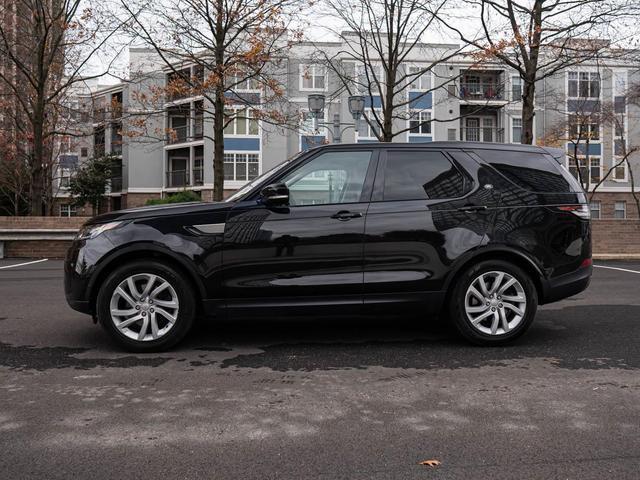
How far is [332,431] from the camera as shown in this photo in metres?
3.13

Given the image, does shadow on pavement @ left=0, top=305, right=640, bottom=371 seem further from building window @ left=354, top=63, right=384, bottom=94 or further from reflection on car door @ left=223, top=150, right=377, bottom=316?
building window @ left=354, top=63, right=384, bottom=94

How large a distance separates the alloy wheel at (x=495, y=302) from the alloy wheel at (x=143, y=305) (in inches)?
102

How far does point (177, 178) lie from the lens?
1725 inches

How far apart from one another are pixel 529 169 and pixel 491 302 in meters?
1.32

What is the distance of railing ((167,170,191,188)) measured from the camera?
1706 inches

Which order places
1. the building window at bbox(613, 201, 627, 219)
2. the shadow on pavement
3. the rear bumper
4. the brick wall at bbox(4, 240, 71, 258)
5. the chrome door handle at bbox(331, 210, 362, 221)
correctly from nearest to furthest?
the shadow on pavement → the chrome door handle at bbox(331, 210, 362, 221) → the rear bumper → the brick wall at bbox(4, 240, 71, 258) → the building window at bbox(613, 201, 627, 219)

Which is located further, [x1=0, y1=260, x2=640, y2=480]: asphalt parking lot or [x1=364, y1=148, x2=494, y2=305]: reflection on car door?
[x1=364, y1=148, x2=494, y2=305]: reflection on car door

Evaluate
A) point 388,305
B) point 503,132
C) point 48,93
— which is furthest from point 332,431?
point 503,132

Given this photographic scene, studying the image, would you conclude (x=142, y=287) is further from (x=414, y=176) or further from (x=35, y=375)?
(x=414, y=176)

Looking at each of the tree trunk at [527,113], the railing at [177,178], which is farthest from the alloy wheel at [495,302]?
the railing at [177,178]

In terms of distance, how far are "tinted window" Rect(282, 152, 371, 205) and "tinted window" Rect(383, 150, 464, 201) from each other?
0.24m

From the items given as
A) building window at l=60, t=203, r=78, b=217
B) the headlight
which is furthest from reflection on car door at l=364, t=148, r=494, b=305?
building window at l=60, t=203, r=78, b=217

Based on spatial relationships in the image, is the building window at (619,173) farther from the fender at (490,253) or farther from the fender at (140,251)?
the fender at (140,251)

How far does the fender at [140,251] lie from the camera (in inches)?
184
